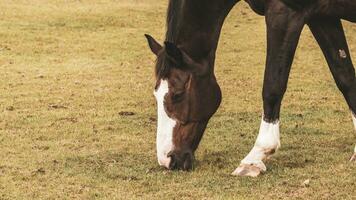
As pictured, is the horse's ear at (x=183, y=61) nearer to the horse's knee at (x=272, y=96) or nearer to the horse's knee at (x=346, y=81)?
the horse's knee at (x=272, y=96)

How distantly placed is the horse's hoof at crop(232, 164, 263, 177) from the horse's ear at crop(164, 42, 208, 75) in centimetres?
90

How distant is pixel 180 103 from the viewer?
6273 millimetres

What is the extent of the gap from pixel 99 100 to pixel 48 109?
982 millimetres

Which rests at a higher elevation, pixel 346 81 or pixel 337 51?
pixel 337 51

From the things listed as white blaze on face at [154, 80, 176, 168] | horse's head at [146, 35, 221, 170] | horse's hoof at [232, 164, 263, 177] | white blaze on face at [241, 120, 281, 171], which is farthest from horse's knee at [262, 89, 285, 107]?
white blaze on face at [154, 80, 176, 168]

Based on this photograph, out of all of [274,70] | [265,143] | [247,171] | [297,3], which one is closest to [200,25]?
[274,70]

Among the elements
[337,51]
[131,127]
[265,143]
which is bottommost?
[131,127]

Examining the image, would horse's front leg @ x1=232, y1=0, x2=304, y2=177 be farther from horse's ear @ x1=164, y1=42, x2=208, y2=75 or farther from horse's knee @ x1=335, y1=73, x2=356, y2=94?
horse's knee @ x1=335, y1=73, x2=356, y2=94

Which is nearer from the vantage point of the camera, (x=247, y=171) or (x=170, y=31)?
(x=247, y=171)

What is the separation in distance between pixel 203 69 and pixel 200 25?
0.39 m

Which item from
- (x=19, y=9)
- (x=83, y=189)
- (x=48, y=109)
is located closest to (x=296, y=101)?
(x=48, y=109)

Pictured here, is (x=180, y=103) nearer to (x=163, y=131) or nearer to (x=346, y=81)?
(x=163, y=131)

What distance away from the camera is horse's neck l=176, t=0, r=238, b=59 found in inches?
249

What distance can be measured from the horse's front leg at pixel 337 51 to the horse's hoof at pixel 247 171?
3.59ft
